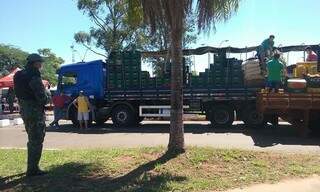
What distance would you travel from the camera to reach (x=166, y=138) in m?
16.6

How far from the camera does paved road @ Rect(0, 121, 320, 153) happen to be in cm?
1457

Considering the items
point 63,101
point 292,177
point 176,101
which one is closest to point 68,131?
point 63,101

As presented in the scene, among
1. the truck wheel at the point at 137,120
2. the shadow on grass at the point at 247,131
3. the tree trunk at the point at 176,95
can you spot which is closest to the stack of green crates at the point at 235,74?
the shadow on grass at the point at 247,131

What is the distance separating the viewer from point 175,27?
1045cm

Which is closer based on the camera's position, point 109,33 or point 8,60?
point 109,33

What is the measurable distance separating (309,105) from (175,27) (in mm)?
7112

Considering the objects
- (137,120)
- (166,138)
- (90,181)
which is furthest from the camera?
(137,120)

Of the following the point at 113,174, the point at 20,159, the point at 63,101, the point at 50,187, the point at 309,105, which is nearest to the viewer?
the point at 50,187

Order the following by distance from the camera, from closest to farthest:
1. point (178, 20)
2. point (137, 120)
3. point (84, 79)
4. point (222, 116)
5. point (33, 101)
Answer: point (33, 101) → point (178, 20) → point (222, 116) → point (137, 120) → point (84, 79)

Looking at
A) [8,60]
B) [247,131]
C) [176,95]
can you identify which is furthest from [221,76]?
[8,60]

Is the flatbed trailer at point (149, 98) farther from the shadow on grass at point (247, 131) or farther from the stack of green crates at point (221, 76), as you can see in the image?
the shadow on grass at point (247, 131)

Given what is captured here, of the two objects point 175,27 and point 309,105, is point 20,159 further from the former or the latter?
point 309,105

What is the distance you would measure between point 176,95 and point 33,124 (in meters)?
2.79

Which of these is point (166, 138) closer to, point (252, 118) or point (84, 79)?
point (252, 118)
